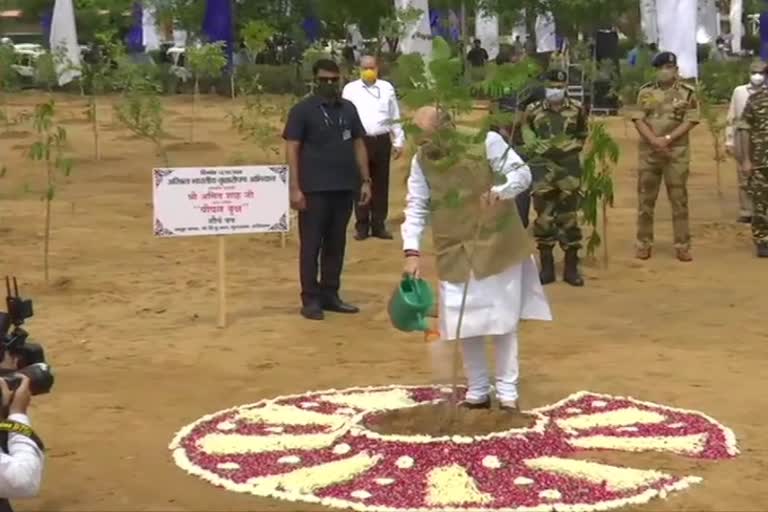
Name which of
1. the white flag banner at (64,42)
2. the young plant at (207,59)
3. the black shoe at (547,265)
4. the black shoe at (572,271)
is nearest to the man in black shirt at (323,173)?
the black shoe at (547,265)

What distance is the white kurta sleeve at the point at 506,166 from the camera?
22.6ft

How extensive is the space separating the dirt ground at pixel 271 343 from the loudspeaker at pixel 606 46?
20.4 meters

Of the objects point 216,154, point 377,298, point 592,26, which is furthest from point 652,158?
point 592,26

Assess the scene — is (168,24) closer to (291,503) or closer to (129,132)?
(129,132)

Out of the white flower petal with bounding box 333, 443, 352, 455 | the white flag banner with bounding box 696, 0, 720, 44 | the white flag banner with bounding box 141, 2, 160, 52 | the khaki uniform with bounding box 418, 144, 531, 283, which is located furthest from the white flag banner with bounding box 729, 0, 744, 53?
the white flower petal with bounding box 333, 443, 352, 455

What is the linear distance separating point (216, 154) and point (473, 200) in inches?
644

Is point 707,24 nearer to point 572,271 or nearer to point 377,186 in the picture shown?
point 377,186

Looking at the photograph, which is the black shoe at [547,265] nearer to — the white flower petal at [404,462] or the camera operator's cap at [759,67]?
the camera operator's cap at [759,67]

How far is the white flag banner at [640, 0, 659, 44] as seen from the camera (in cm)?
3337

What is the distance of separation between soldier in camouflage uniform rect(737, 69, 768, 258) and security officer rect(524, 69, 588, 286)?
1914 millimetres

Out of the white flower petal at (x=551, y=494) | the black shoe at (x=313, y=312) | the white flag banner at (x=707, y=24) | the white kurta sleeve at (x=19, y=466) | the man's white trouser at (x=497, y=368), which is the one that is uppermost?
the white flag banner at (x=707, y=24)

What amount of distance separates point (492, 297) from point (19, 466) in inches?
112

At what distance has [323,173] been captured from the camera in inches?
395

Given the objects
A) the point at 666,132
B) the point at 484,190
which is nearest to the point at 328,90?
the point at 666,132
